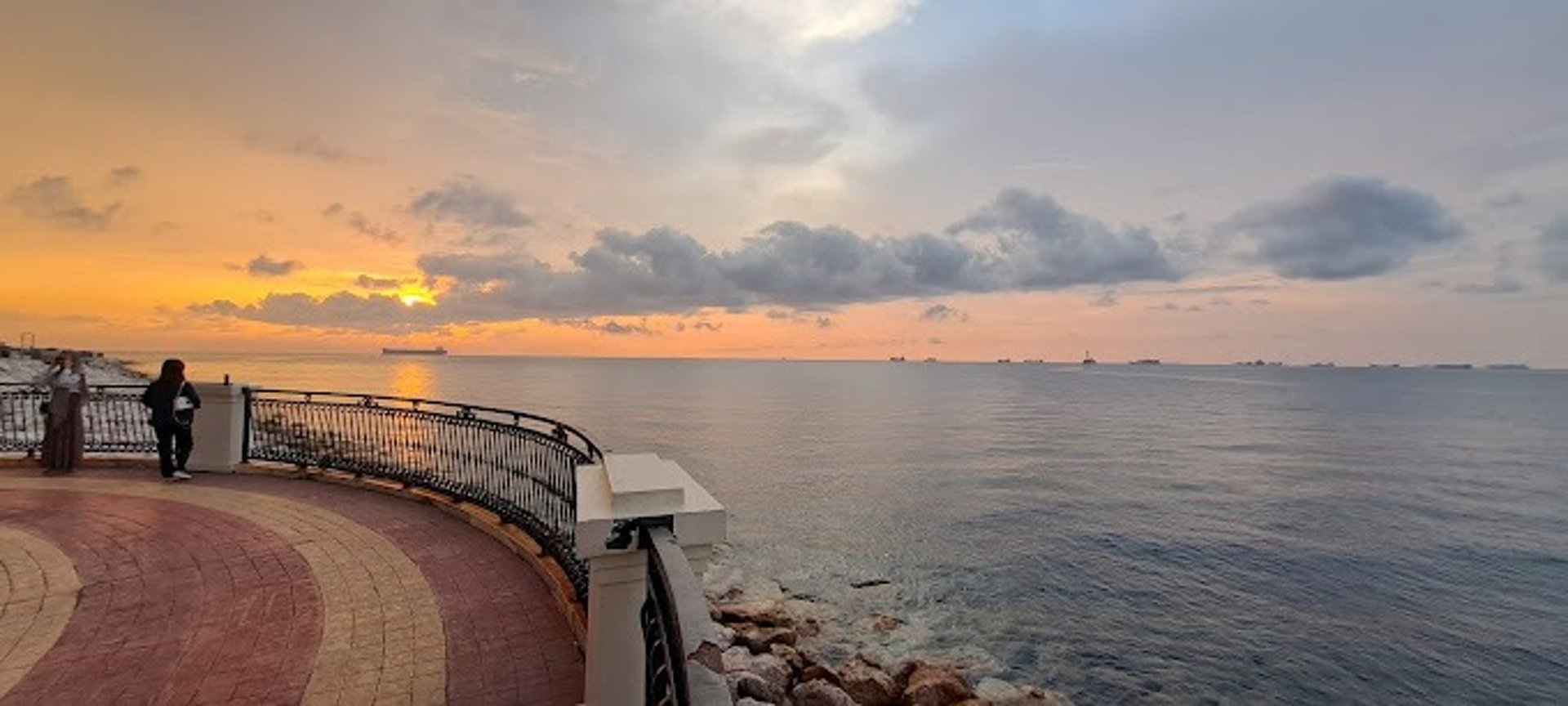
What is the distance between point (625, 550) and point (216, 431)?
1224 cm

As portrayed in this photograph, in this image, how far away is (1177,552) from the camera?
25.2m

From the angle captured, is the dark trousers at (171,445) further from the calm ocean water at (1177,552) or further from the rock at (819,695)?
the calm ocean water at (1177,552)

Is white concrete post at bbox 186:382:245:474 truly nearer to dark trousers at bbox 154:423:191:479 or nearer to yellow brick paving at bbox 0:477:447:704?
dark trousers at bbox 154:423:191:479

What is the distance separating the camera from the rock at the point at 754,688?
10.4m

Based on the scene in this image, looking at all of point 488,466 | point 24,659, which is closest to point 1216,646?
point 488,466

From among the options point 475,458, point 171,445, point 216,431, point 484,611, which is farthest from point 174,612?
point 216,431

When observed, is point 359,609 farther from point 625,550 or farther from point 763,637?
point 763,637

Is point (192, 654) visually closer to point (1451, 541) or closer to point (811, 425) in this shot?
point (1451, 541)

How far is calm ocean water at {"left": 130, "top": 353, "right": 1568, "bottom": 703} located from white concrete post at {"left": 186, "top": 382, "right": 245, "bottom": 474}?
13.0m

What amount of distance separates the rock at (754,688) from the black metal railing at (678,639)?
7.93 m

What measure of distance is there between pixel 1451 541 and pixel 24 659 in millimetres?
39423

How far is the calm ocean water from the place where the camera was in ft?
53.1

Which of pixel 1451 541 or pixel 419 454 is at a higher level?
pixel 419 454

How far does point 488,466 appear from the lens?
32.4 ft
